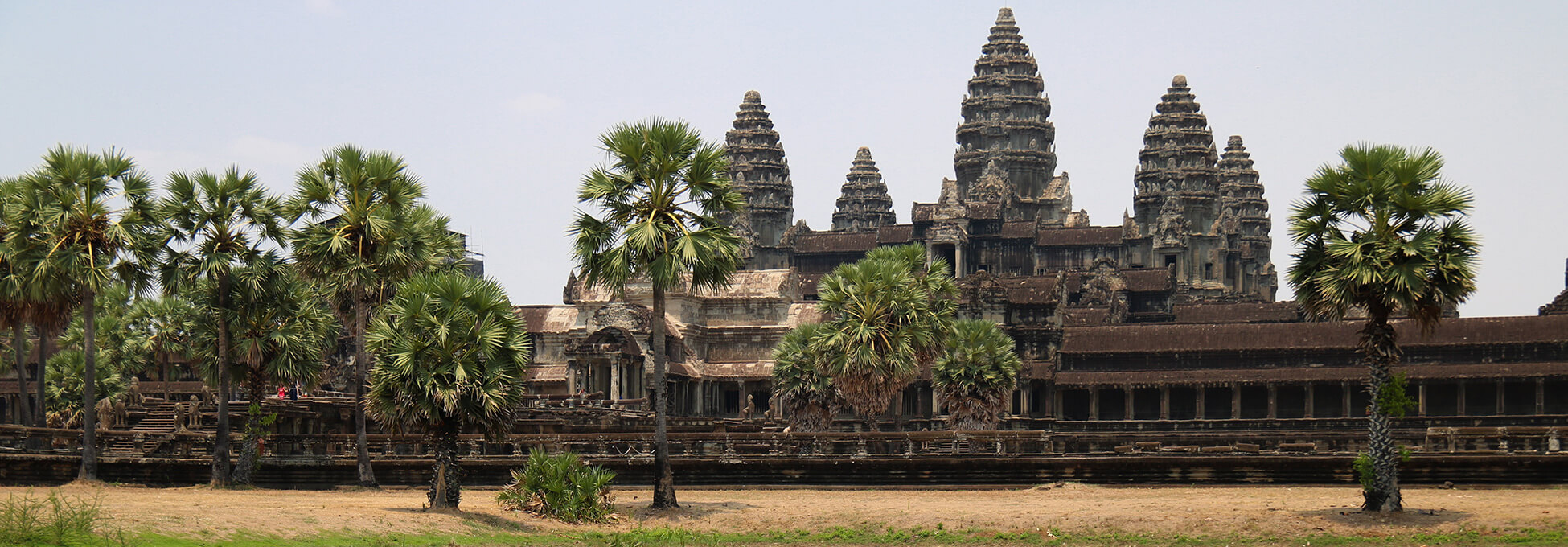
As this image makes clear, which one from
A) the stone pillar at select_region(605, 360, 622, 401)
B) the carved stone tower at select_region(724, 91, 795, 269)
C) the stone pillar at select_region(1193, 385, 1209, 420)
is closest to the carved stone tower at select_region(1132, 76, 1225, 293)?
the carved stone tower at select_region(724, 91, 795, 269)

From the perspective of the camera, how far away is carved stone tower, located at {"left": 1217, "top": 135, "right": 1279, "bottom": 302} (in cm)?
13000

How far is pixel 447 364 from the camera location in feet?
127

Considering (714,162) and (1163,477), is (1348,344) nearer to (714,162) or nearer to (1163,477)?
(1163,477)

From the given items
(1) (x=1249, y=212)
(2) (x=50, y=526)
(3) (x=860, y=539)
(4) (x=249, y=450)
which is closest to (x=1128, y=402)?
(3) (x=860, y=539)

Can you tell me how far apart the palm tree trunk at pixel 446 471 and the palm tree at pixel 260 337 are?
1066 cm

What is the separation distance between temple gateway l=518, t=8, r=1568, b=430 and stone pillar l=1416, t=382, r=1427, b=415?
136 millimetres

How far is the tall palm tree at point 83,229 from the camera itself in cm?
4459

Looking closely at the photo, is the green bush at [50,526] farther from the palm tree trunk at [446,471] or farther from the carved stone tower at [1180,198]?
the carved stone tower at [1180,198]

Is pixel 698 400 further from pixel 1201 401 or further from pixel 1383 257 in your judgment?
pixel 1383 257

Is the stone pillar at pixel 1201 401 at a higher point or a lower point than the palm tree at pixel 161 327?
lower

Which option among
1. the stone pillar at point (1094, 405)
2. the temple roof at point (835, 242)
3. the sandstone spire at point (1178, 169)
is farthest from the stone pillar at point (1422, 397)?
the temple roof at point (835, 242)

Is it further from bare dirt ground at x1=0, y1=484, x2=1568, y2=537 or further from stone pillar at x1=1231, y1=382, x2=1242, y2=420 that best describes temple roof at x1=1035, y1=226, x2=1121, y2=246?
bare dirt ground at x1=0, y1=484, x2=1568, y2=537

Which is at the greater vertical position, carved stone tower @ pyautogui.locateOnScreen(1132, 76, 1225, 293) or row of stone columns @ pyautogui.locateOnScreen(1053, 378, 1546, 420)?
carved stone tower @ pyautogui.locateOnScreen(1132, 76, 1225, 293)

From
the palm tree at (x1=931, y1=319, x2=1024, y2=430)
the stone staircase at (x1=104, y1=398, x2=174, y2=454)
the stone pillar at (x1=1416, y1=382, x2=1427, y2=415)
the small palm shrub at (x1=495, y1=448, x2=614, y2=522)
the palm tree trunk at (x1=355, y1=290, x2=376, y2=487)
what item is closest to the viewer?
the small palm shrub at (x1=495, y1=448, x2=614, y2=522)
